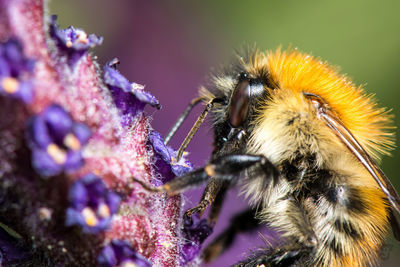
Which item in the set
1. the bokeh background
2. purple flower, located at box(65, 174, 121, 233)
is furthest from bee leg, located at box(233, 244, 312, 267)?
the bokeh background

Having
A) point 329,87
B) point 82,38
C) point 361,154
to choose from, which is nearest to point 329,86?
point 329,87

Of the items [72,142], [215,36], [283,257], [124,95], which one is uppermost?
[215,36]

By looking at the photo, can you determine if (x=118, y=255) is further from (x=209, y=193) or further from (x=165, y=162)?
(x=209, y=193)

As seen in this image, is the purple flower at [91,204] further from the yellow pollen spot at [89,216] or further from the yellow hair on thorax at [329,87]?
the yellow hair on thorax at [329,87]

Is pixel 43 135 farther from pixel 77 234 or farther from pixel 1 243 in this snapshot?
pixel 1 243

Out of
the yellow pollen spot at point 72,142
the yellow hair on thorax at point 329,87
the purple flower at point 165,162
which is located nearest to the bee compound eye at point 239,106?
the yellow hair on thorax at point 329,87

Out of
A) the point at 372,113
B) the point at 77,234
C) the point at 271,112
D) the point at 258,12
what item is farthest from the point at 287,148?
the point at 258,12
